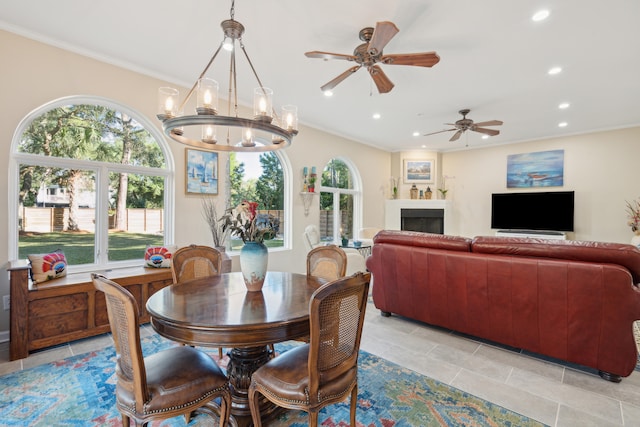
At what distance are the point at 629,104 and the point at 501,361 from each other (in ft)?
15.8

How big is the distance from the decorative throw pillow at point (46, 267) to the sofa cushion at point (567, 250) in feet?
13.0

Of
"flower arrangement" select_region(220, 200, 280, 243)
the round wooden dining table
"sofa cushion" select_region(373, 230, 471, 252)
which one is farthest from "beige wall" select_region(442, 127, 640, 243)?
"flower arrangement" select_region(220, 200, 280, 243)

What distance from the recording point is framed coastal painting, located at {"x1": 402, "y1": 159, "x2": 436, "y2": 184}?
797 cm

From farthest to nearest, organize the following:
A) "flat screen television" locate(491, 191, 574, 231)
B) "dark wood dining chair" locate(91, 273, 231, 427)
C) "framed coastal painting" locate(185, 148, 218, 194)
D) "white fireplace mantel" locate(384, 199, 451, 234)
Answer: "white fireplace mantel" locate(384, 199, 451, 234), "flat screen television" locate(491, 191, 574, 231), "framed coastal painting" locate(185, 148, 218, 194), "dark wood dining chair" locate(91, 273, 231, 427)

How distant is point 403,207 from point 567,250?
5333 mm

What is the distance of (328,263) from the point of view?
2549 millimetres

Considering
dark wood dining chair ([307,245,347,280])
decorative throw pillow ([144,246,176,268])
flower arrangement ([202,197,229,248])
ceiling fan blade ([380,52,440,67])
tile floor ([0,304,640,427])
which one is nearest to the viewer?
tile floor ([0,304,640,427])

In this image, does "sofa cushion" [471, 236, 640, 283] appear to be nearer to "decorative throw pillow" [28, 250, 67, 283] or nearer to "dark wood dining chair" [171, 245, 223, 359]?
"dark wood dining chair" [171, 245, 223, 359]

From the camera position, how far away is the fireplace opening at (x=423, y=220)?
7.65 metres

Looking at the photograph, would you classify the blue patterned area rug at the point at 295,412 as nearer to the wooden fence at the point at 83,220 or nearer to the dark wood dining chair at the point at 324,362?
the dark wood dining chair at the point at 324,362

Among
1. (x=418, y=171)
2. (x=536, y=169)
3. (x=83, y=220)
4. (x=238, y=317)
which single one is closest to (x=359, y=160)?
(x=418, y=171)

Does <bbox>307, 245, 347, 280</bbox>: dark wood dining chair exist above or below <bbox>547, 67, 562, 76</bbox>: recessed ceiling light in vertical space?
below

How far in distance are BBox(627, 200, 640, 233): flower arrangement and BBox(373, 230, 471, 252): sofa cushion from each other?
4.84 metres

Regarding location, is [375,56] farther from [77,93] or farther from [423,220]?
[423,220]
